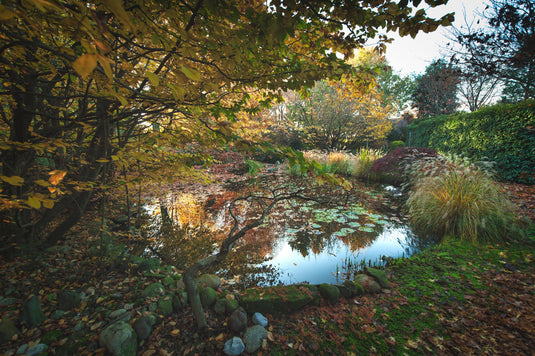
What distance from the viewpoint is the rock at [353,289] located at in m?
2.26

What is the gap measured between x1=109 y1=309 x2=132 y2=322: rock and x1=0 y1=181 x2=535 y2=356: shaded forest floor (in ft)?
0.19

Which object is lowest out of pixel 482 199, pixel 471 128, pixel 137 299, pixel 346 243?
pixel 346 243

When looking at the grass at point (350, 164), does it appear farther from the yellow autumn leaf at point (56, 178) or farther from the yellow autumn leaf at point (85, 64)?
the yellow autumn leaf at point (85, 64)

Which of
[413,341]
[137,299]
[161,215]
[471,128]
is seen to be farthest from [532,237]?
[161,215]

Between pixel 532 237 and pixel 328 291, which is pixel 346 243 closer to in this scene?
pixel 328 291

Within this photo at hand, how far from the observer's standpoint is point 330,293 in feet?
7.05

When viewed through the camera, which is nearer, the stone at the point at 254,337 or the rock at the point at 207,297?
the stone at the point at 254,337

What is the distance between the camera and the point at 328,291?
2164mm

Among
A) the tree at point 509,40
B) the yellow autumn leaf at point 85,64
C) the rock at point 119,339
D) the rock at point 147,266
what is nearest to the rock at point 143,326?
the rock at point 119,339

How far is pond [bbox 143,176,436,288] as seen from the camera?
288 cm

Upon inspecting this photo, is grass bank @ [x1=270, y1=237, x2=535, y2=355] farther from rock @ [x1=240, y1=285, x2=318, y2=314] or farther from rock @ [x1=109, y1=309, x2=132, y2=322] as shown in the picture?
rock @ [x1=109, y1=309, x2=132, y2=322]

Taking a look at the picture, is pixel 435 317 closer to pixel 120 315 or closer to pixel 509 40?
pixel 120 315

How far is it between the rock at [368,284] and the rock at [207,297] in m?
1.74

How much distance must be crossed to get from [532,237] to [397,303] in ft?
9.20
